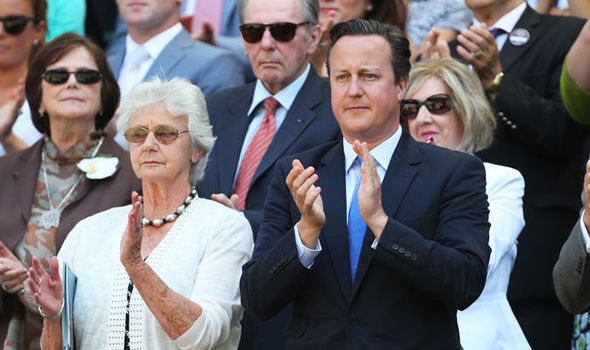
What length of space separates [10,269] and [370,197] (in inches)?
84.0

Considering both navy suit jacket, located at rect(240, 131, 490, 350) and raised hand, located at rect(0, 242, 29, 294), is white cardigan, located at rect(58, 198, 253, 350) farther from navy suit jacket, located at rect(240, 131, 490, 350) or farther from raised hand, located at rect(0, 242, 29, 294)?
navy suit jacket, located at rect(240, 131, 490, 350)

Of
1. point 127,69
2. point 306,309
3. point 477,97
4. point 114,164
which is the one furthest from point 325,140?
point 127,69

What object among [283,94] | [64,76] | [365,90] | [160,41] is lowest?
[160,41]

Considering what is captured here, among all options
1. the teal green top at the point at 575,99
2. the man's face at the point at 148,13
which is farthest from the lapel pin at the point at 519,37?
the man's face at the point at 148,13

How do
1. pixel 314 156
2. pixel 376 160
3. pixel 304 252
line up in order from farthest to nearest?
1. pixel 314 156
2. pixel 376 160
3. pixel 304 252

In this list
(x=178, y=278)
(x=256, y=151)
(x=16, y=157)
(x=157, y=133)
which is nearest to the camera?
(x=178, y=278)

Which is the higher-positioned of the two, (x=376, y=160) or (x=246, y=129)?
(x=376, y=160)

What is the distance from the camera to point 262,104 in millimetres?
5695

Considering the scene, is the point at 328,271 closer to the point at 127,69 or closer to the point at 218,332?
the point at 218,332

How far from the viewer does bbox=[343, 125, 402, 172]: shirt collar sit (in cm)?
409

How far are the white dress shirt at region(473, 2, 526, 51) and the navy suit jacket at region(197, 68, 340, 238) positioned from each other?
115cm

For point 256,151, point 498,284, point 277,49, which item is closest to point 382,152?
point 498,284

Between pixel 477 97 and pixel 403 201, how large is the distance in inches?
63.9

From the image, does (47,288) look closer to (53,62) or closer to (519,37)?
(53,62)
